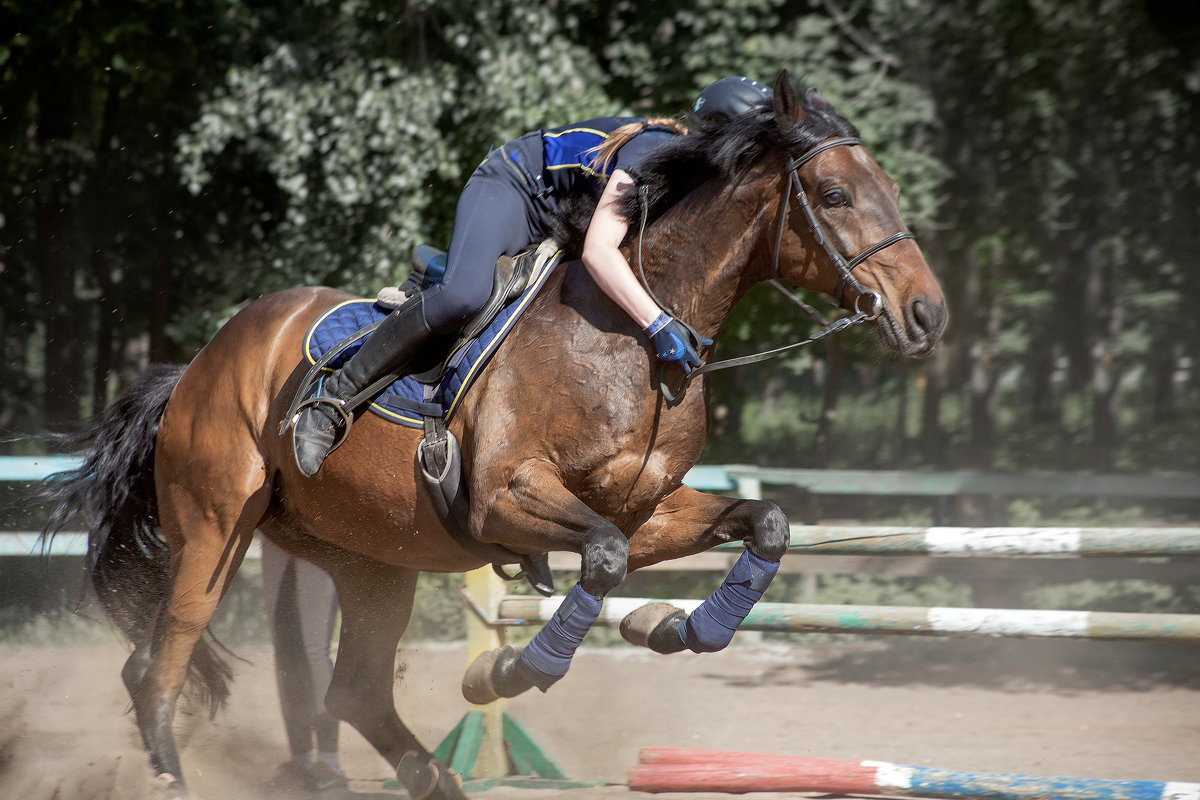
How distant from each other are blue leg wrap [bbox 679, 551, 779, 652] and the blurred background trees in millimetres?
4282

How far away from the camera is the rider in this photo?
10.1 ft

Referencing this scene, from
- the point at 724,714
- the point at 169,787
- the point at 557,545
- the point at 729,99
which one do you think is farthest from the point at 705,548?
the point at 724,714

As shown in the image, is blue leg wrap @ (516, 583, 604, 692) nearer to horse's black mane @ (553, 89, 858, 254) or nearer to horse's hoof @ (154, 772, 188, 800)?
horse's black mane @ (553, 89, 858, 254)

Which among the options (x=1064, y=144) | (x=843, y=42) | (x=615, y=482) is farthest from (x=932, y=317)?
(x=1064, y=144)

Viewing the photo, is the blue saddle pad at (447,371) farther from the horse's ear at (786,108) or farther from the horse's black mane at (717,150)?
the horse's ear at (786,108)

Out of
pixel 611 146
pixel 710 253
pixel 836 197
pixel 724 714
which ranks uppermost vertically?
pixel 611 146

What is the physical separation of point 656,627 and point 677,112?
16.0 feet

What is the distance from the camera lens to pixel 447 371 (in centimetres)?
333

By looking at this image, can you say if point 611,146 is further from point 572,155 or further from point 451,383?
point 451,383

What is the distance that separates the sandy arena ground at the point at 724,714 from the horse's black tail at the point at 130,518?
36cm

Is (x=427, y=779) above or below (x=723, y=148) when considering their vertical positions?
below

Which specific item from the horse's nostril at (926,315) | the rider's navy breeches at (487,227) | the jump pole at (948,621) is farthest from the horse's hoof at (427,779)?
the horse's nostril at (926,315)

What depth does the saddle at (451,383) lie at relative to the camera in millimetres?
3262

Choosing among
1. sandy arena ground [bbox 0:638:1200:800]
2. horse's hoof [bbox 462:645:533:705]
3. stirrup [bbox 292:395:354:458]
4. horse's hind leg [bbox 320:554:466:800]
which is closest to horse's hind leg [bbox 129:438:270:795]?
sandy arena ground [bbox 0:638:1200:800]
